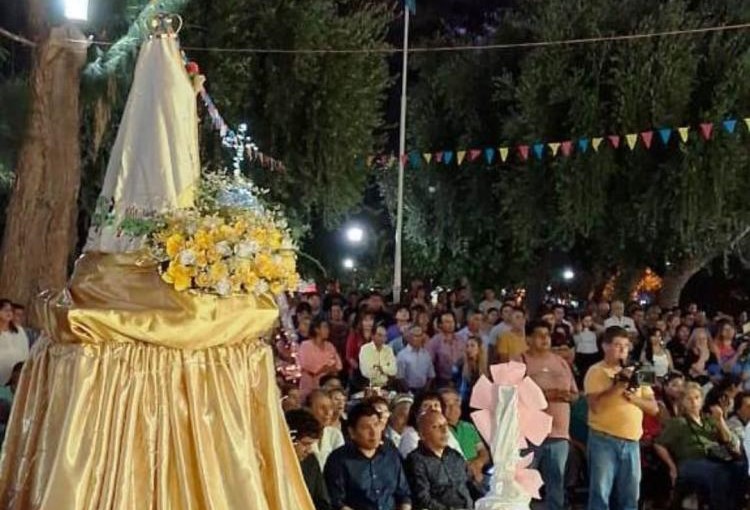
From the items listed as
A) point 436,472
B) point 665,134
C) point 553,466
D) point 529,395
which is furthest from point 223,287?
point 665,134

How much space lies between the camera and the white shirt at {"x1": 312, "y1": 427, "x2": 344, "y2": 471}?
682 cm

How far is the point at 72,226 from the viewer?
11008 millimetres

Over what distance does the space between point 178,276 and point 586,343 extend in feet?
27.8

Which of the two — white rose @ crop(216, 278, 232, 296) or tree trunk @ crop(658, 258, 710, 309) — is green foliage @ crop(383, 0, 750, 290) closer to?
tree trunk @ crop(658, 258, 710, 309)

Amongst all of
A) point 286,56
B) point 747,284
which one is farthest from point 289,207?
point 747,284

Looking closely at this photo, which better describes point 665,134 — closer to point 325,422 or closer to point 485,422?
point 325,422

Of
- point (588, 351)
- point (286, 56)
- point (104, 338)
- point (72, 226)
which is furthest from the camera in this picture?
point (286, 56)

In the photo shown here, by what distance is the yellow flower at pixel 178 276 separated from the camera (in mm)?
4012

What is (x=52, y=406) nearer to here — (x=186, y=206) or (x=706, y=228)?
(x=186, y=206)

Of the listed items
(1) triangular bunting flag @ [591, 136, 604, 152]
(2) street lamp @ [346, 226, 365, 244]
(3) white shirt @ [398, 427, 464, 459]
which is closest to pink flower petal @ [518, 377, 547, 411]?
(3) white shirt @ [398, 427, 464, 459]

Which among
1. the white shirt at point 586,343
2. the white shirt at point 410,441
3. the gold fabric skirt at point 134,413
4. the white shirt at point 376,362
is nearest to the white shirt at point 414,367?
the white shirt at point 376,362

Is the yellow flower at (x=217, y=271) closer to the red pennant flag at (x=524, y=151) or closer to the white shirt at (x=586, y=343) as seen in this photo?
the white shirt at (x=586, y=343)

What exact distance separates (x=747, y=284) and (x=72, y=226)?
19.3 m

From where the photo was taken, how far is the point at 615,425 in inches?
296
